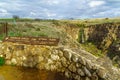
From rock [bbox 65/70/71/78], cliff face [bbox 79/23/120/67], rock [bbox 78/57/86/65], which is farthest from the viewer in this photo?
cliff face [bbox 79/23/120/67]

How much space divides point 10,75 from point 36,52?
2.26 m

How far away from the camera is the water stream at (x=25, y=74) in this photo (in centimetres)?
1642

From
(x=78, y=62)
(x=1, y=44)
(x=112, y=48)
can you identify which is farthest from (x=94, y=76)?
(x=112, y=48)

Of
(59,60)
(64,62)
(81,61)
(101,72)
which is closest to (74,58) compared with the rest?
A: (81,61)

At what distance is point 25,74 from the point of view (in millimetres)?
16938

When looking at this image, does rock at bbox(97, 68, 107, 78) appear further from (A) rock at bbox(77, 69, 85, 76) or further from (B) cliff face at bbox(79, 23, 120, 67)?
(B) cliff face at bbox(79, 23, 120, 67)

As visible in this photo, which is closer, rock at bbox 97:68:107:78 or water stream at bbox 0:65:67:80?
rock at bbox 97:68:107:78

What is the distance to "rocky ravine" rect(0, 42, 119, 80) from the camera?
1477 centimetres

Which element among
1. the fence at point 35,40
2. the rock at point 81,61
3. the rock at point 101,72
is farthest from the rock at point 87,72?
the fence at point 35,40

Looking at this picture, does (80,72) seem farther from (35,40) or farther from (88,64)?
(35,40)

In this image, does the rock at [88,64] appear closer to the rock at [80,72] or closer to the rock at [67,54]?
the rock at [80,72]

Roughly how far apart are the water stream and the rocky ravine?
14.7 inches

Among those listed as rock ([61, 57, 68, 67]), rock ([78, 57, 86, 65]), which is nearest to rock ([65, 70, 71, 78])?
rock ([61, 57, 68, 67])

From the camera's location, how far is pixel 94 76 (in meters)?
14.7
